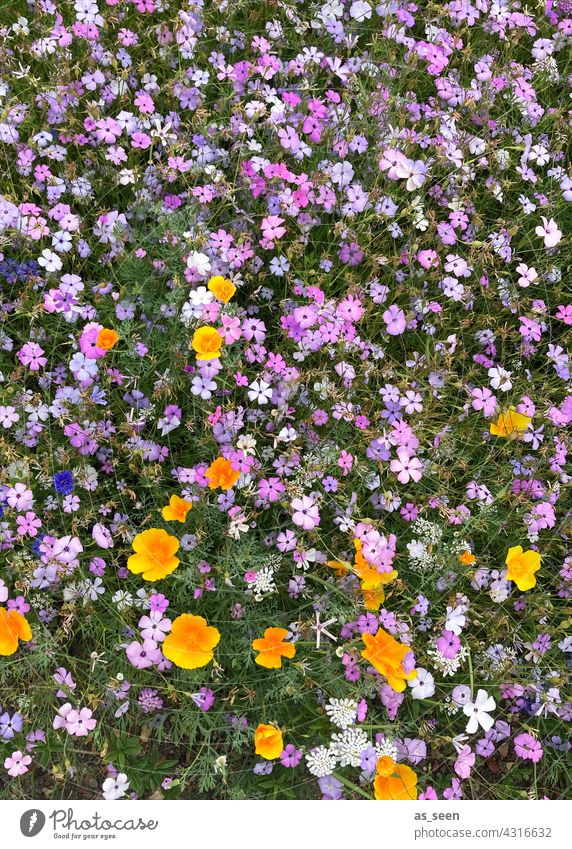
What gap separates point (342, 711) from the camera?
87.4 inches

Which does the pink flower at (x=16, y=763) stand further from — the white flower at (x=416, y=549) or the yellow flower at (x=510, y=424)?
the yellow flower at (x=510, y=424)

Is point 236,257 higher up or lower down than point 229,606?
higher up

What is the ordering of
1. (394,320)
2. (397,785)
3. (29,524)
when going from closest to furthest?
(397,785) < (29,524) < (394,320)

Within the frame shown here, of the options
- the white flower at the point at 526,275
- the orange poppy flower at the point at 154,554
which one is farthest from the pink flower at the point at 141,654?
the white flower at the point at 526,275

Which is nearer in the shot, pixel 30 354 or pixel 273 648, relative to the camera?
pixel 273 648

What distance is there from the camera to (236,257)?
2.64m

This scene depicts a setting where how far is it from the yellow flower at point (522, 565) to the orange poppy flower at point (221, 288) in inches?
50.4

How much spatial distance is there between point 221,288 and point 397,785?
67.2 inches

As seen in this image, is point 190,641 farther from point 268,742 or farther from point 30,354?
point 30,354

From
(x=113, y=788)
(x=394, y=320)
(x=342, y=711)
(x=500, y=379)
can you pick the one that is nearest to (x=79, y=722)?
(x=113, y=788)

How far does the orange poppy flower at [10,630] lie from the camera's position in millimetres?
2100

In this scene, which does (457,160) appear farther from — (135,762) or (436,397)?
(135,762)

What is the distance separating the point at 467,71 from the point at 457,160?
725mm

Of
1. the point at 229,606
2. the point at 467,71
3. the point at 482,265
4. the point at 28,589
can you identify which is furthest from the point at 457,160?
the point at 28,589
